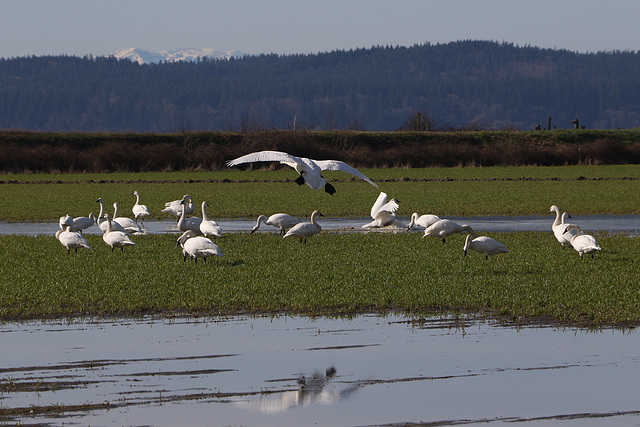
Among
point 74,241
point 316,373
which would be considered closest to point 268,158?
point 74,241

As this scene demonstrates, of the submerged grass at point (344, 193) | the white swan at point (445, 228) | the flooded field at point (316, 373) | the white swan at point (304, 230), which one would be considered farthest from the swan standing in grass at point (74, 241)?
the submerged grass at point (344, 193)

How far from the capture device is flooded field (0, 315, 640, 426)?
8484mm

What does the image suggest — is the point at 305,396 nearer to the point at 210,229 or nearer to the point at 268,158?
the point at 210,229

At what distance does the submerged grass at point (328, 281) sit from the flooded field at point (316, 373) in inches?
37.0

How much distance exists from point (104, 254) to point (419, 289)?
8.27 metres

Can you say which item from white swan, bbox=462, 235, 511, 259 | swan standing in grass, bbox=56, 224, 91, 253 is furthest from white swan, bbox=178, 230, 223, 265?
white swan, bbox=462, 235, 511, 259

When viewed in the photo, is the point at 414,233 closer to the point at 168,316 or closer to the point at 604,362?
the point at 168,316

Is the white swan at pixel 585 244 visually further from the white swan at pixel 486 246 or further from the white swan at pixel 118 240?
the white swan at pixel 118 240

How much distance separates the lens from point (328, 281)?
16094mm

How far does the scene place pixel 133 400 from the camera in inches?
349

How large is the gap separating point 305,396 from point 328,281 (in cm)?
699

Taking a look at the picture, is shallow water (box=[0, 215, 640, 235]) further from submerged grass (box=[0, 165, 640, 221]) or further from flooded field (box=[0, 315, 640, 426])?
flooded field (box=[0, 315, 640, 426])

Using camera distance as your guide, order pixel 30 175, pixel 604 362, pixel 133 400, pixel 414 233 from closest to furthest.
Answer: pixel 133 400 < pixel 604 362 < pixel 414 233 < pixel 30 175

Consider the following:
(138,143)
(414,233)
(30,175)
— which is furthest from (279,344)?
(138,143)
